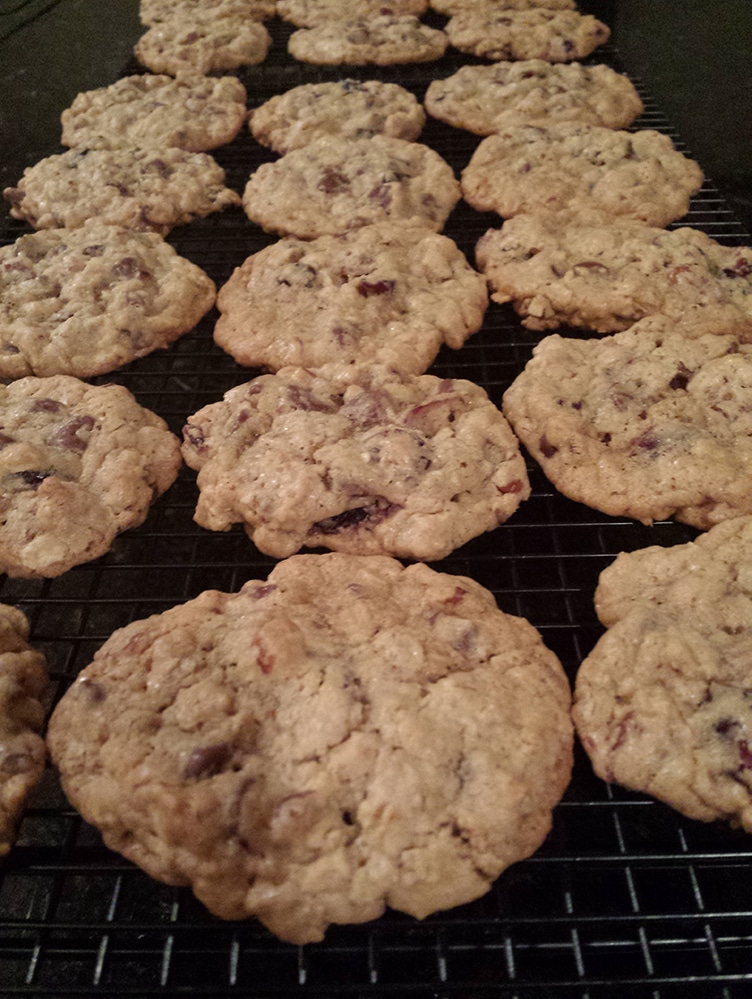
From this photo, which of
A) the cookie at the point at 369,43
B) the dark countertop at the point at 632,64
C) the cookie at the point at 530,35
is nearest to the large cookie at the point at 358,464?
the dark countertop at the point at 632,64

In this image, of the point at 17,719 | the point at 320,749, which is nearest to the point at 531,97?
the point at 320,749

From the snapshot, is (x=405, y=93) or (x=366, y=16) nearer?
(x=405, y=93)

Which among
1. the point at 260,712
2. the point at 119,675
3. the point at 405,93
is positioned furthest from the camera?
the point at 405,93

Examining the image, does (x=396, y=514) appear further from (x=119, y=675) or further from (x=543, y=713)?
(x=119, y=675)

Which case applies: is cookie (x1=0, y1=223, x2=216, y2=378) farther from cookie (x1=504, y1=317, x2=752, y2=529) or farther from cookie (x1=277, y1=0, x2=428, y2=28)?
cookie (x1=277, y1=0, x2=428, y2=28)

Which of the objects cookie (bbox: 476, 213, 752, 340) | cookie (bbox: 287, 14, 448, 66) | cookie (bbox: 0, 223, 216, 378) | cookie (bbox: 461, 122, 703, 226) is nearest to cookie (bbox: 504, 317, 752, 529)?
cookie (bbox: 476, 213, 752, 340)

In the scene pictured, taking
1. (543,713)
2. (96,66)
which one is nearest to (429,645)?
(543,713)

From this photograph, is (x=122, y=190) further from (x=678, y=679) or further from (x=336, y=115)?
(x=678, y=679)
